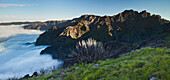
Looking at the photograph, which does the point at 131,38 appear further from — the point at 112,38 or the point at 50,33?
the point at 50,33

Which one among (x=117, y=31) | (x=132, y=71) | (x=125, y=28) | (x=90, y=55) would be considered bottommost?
(x=90, y=55)

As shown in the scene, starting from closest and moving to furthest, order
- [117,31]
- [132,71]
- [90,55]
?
[132,71] < [90,55] < [117,31]

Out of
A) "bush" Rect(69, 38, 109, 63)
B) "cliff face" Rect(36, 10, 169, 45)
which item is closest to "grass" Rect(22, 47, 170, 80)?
"bush" Rect(69, 38, 109, 63)

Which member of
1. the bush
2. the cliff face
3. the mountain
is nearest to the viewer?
the bush

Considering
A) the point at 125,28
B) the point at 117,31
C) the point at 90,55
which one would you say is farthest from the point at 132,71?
the point at 125,28

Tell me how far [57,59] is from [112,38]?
65218 mm

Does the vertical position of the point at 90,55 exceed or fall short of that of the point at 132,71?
it falls short

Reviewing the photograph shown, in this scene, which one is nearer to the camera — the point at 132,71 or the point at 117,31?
the point at 132,71

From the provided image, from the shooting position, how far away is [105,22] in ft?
435

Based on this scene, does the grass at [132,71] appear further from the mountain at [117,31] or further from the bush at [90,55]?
the mountain at [117,31]

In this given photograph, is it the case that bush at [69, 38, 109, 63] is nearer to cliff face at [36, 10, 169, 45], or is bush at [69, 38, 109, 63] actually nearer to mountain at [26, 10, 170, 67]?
mountain at [26, 10, 170, 67]

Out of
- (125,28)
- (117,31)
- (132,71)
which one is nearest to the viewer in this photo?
(132,71)

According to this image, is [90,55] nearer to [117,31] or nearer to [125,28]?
[117,31]

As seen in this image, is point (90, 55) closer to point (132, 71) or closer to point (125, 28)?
point (132, 71)
